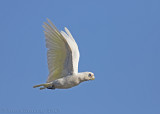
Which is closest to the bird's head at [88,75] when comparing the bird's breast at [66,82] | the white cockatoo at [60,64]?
the white cockatoo at [60,64]

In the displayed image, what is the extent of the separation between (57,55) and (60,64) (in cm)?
42

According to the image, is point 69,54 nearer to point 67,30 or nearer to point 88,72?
point 88,72

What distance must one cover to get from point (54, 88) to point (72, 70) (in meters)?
1.06

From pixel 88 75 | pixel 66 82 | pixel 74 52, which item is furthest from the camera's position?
pixel 74 52

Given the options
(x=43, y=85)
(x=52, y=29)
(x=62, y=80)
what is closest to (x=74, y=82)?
(x=62, y=80)

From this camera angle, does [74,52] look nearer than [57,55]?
No

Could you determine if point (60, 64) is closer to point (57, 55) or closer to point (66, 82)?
point (57, 55)

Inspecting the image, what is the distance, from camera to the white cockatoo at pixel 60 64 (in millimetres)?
13555

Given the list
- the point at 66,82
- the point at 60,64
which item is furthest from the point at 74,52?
the point at 66,82

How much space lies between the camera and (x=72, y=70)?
45.3ft

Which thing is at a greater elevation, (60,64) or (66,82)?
(60,64)

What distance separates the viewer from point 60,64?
1403 centimetres

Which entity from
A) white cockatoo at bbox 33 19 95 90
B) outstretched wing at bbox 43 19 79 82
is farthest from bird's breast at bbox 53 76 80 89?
outstretched wing at bbox 43 19 79 82

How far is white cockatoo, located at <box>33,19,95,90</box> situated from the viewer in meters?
13.6
